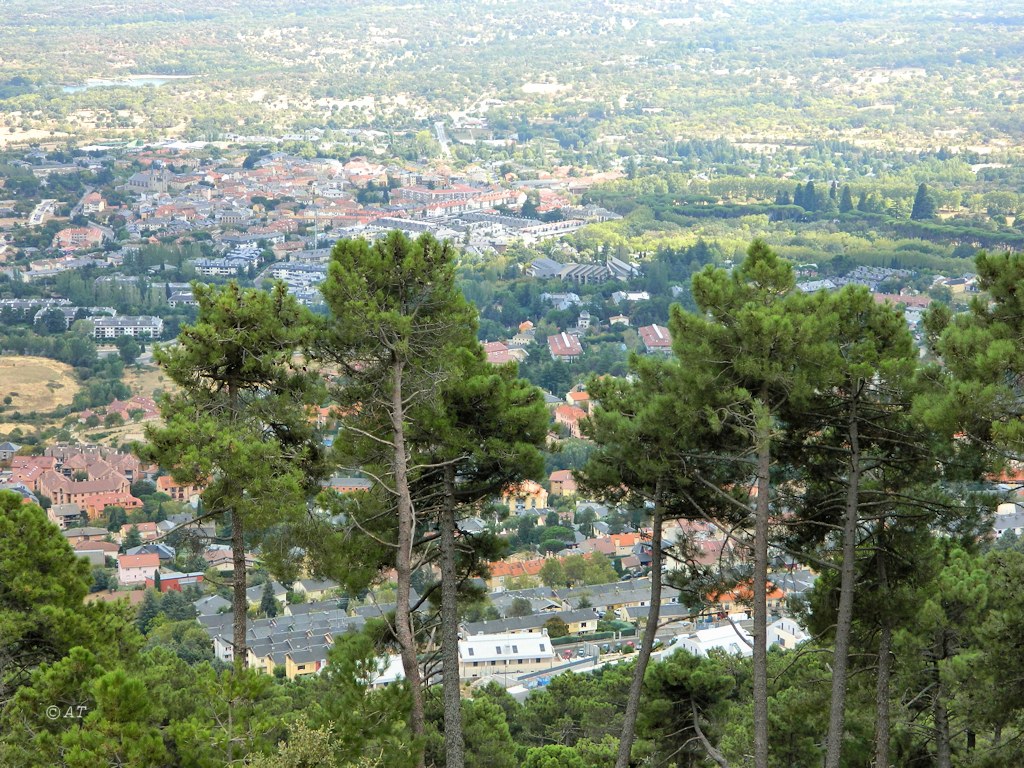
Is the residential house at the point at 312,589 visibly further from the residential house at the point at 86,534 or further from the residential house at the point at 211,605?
the residential house at the point at 86,534

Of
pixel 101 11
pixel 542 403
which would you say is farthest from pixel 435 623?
pixel 101 11

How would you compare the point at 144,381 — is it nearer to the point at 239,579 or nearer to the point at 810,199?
the point at 239,579

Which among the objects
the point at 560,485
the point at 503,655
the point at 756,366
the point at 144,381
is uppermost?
the point at 756,366

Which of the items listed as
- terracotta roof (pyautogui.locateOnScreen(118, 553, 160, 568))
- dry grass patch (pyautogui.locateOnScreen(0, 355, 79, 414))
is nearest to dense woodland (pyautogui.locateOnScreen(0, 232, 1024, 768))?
terracotta roof (pyautogui.locateOnScreen(118, 553, 160, 568))

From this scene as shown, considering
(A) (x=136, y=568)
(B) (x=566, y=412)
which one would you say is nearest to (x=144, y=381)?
(B) (x=566, y=412)

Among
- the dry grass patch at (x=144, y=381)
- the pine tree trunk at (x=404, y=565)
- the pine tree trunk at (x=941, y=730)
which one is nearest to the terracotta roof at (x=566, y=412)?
the dry grass patch at (x=144, y=381)

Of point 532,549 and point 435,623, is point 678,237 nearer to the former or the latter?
point 532,549
